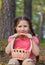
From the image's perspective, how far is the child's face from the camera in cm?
458

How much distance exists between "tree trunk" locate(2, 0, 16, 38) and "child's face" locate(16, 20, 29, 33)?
4.08m

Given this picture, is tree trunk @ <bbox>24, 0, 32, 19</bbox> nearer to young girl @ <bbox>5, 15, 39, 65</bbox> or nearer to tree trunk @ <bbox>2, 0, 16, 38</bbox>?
tree trunk @ <bbox>2, 0, 16, 38</bbox>

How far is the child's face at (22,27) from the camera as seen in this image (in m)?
4.58

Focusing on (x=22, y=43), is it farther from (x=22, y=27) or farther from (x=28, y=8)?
(x=28, y=8)

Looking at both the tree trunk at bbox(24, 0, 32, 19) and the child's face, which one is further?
the tree trunk at bbox(24, 0, 32, 19)

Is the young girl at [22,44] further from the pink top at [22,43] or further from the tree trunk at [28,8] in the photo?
the tree trunk at [28,8]

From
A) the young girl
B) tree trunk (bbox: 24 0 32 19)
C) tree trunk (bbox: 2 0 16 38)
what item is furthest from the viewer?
tree trunk (bbox: 24 0 32 19)

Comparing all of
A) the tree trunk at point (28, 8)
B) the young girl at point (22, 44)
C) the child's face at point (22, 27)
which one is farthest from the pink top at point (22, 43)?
the tree trunk at point (28, 8)

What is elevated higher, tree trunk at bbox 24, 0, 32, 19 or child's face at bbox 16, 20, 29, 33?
child's face at bbox 16, 20, 29, 33

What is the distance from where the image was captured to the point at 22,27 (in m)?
4.57

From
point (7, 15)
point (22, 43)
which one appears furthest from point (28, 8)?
point (22, 43)

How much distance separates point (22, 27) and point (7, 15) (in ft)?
14.4

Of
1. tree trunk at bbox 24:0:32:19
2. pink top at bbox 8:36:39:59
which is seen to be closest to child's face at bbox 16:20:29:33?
pink top at bbox 8:36:39:59

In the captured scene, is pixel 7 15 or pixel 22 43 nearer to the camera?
pixel 22 43
